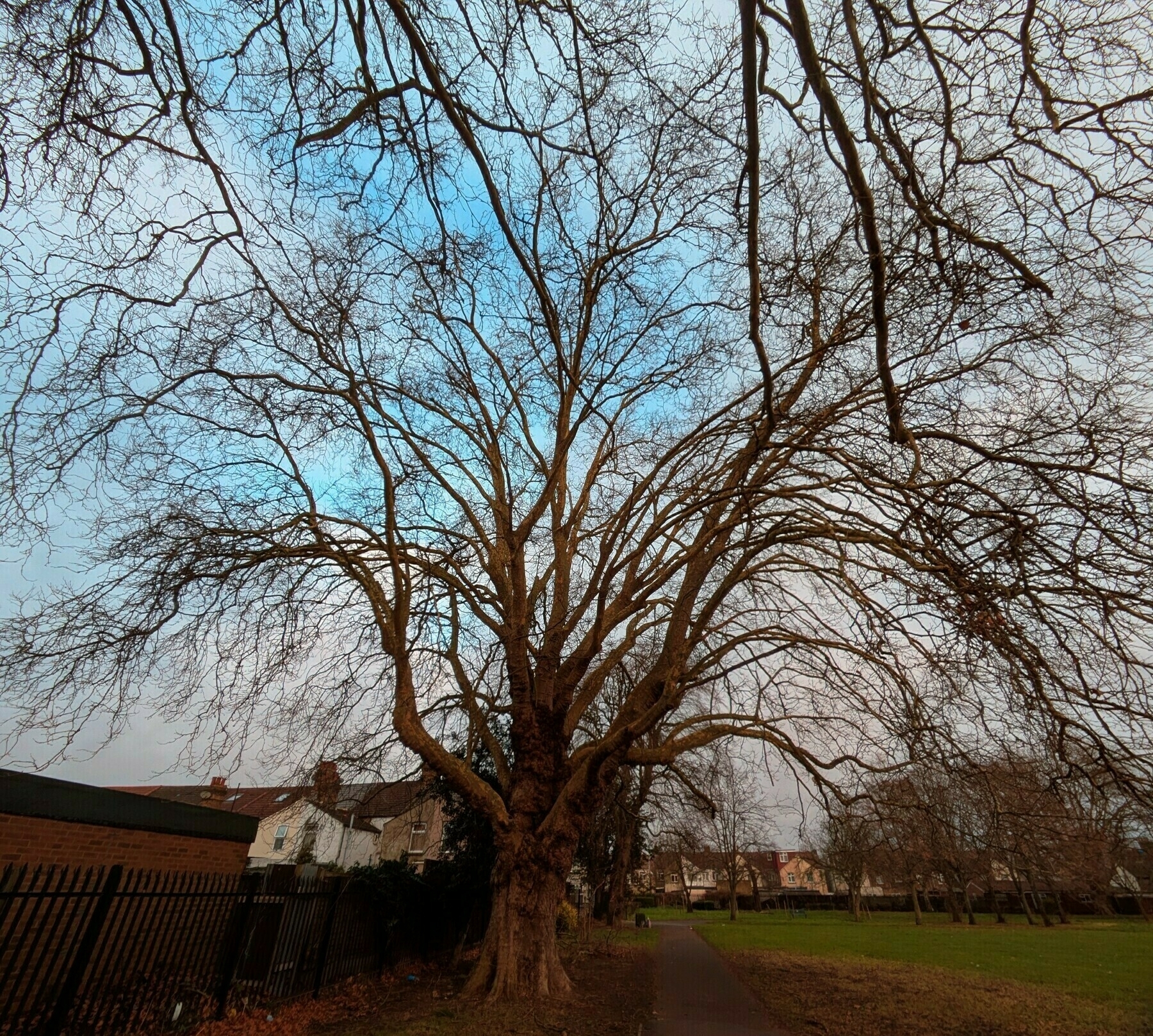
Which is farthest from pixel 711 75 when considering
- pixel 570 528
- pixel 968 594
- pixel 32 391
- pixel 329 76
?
pixel 570 528

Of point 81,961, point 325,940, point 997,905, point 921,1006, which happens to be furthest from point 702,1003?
point 997,905

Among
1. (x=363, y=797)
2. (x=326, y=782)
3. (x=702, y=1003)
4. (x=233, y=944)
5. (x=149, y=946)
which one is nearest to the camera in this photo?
(x=149, y=946)

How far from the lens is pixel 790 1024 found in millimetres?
8977

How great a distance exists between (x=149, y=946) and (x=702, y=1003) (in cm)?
875

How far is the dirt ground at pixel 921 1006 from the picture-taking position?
8734 mm

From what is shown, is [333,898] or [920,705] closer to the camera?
[920,705]

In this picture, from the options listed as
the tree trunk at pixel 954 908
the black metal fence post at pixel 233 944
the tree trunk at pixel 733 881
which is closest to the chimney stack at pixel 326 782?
the black metal fence post at pixel 233 944

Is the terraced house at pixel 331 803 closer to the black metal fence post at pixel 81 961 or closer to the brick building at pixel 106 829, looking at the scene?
the brick building at pixel 106 829

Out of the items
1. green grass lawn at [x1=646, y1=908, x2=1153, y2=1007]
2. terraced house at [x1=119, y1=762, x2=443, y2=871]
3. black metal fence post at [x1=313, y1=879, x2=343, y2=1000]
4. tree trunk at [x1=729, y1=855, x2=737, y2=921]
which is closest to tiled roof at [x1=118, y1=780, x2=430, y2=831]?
terraced house at [x1=119, y1=762, x2=443, y2=871]

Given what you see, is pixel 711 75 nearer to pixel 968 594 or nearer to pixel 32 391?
pixel 968 594

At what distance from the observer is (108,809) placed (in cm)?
790

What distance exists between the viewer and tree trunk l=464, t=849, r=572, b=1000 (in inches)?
327

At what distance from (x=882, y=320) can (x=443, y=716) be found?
10220 mm

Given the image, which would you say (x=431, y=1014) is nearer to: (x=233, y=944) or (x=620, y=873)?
(x=233, y=944)
